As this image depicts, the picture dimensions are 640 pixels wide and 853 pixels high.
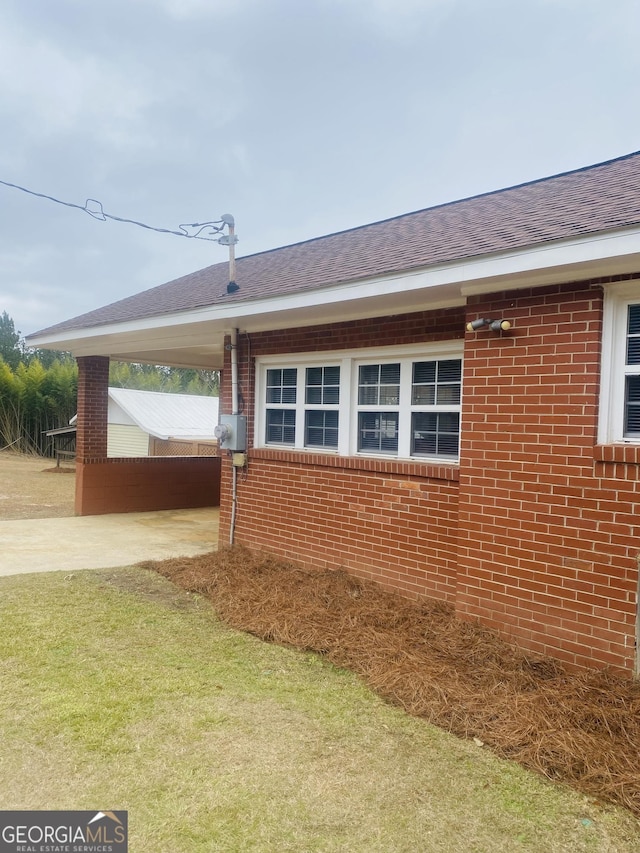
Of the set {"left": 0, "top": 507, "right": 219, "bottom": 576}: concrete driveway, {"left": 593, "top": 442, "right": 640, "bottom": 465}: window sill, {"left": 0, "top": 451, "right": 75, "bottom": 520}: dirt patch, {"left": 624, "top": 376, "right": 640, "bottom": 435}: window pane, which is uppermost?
{"left": 624, "top": 376, "right": 640, "bottom": 435}: window pane

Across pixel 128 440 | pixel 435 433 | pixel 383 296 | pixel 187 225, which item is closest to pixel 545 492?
pixel 435 433

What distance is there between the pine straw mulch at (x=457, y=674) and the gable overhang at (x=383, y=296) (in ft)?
8.55

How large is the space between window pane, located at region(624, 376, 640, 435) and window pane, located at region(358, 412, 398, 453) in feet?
7.71

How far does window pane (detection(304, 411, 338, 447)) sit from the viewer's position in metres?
6.77

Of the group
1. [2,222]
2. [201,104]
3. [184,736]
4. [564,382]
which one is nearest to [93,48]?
[201,104]

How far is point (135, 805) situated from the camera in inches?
106

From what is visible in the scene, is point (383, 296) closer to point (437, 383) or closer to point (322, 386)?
point (437, 383)

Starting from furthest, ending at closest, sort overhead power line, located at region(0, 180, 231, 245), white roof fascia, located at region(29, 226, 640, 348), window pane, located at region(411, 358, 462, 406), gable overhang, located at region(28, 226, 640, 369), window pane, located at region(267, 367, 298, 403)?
overhead power line, located at region(0, 180, 231, 245) → window pane, located at region(267, 367, 298, 403) → window pane, located at region(411, 358, 462, 406) → gable overhang, located at region(28, 226, 640, 369) → white roof fascia, located at region(29, 226, 640, 348)

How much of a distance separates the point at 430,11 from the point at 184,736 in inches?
762

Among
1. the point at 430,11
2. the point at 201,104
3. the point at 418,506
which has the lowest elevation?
the point at 418,506

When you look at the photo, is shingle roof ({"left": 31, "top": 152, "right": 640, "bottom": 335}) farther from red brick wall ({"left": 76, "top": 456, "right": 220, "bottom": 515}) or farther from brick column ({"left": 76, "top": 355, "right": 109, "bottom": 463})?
red brick wall ({"left": 76, "top": 456, "right": 220, "bottom": 515})

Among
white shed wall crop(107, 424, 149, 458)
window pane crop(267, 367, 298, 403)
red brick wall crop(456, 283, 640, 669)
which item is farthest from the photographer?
white shed wall crop(107, 424, 149, 458)

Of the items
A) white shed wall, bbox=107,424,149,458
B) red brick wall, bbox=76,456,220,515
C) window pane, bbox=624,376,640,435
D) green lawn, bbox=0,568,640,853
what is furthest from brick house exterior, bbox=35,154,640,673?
white shed wall, bbox=107,424,149,458

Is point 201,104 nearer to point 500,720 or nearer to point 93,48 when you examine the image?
point 93,48
